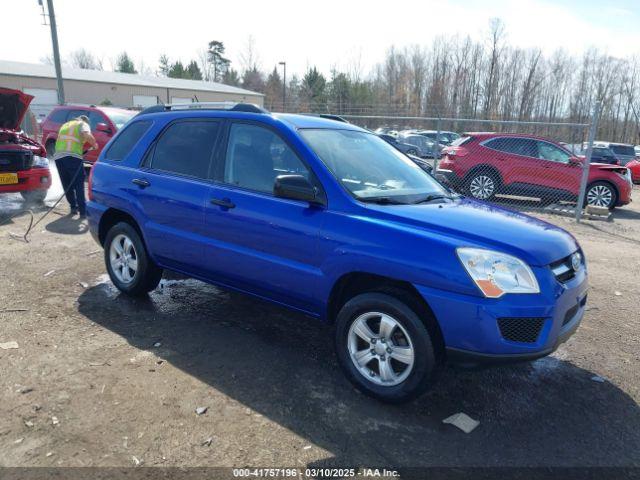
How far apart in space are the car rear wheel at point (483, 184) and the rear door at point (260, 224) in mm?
8986

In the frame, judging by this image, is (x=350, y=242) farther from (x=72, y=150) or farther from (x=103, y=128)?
(x=103, y=128)

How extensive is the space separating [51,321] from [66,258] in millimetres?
2104

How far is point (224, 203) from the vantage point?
3904mm

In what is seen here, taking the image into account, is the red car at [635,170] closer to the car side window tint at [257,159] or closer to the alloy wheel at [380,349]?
the car side window tint at [257,159]

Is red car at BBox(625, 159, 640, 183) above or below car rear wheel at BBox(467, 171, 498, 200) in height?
below

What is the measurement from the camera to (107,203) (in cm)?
495

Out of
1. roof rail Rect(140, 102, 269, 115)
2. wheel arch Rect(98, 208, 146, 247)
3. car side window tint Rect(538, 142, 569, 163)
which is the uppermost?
roof rail Rect(140, 102, 269, 115)

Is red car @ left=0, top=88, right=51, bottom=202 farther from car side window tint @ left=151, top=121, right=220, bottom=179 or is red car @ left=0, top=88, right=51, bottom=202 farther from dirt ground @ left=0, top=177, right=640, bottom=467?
car side window tint @ left=151, top=121, right=220, bottom=179

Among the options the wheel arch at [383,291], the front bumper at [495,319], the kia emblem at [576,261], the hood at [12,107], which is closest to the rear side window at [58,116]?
the hood at [12,107]

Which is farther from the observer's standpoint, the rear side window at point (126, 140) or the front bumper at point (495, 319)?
the rear side window at point (126, 140)

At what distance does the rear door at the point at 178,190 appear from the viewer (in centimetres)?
416

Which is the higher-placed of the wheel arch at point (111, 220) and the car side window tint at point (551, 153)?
the car side window tint at point (551, 153)

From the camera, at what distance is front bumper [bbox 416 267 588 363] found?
9.27 feet

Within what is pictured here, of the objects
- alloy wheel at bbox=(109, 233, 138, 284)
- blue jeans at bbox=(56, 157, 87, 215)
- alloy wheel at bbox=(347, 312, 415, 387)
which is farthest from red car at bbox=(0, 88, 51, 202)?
alloy wheel at bbox=(347, 312, 415, 387)
